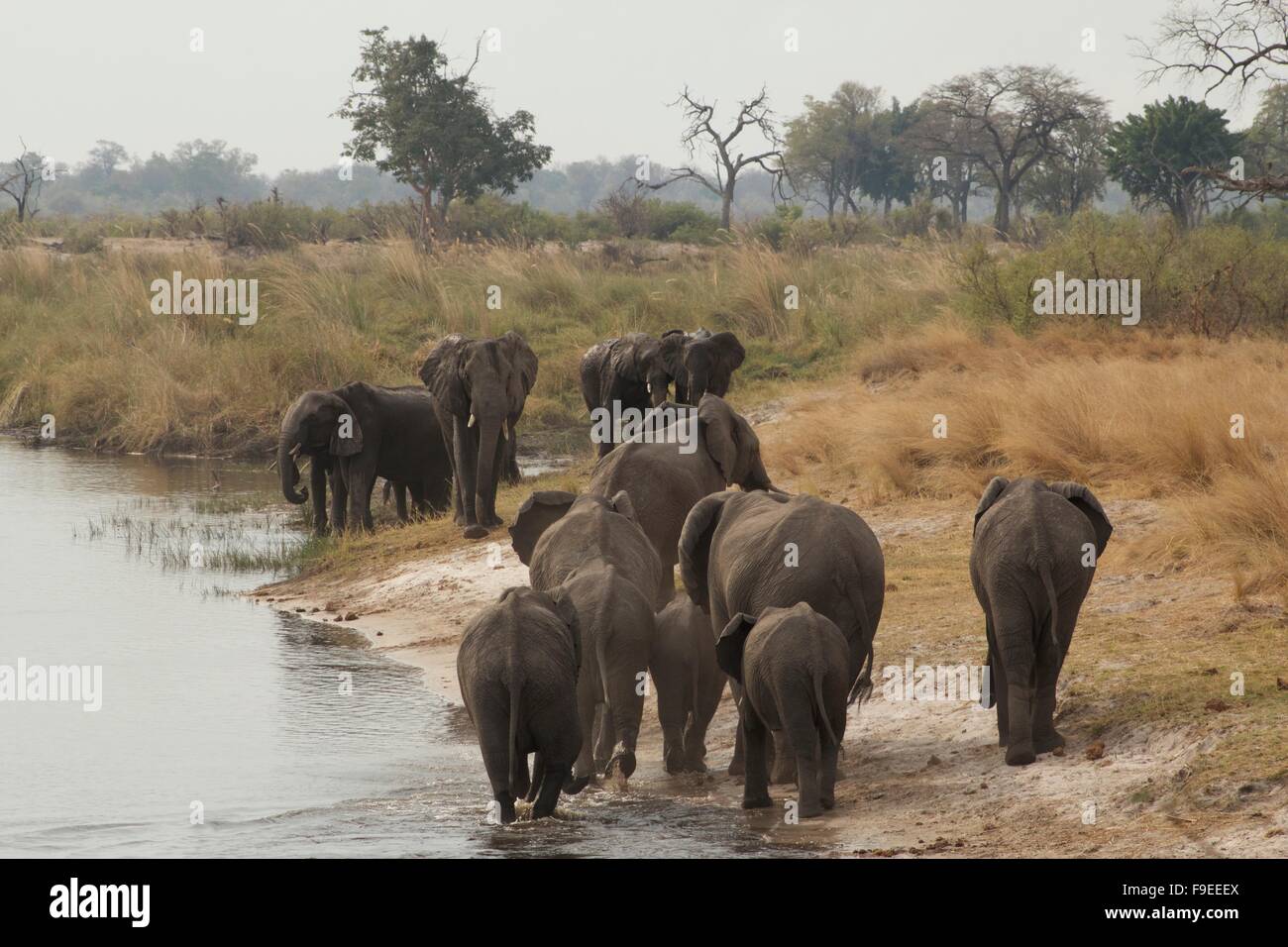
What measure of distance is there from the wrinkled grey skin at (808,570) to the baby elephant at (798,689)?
23cm

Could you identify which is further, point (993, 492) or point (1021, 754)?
point (993, 492)

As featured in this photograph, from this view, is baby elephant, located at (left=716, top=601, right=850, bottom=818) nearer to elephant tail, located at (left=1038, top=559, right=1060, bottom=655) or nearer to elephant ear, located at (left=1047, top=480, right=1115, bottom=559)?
elephant tail, located at (left=1038, top=559, right=1060, bottom=655)

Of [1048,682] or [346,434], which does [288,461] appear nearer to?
[346,434]

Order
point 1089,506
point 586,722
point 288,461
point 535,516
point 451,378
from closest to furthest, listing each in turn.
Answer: point 1089,506 < point 586,722 < point 535,516 < point 451,378 < point 288,461

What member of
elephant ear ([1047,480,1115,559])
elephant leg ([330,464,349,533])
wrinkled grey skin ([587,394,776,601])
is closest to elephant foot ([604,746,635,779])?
wrinkled grey skin ([587,394,776,601])

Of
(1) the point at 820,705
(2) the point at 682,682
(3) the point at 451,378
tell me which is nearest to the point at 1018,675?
(1) the point at 820,705

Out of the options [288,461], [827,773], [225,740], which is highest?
[288,461]

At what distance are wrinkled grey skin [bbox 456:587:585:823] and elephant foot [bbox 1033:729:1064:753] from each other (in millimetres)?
1995

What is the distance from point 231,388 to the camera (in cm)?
2389

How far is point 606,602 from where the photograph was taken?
25.9ft

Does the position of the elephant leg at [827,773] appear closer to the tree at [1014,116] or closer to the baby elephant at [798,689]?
the baby elephant at [798,689]

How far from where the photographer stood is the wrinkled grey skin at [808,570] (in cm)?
770

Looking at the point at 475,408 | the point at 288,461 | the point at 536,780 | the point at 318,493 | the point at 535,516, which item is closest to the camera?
the point at 536,780

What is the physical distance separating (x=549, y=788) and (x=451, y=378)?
8.31m
